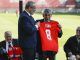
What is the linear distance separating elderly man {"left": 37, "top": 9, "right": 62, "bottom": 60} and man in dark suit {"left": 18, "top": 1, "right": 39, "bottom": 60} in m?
0.44

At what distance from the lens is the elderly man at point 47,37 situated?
7.99 metres

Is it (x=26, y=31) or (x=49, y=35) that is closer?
(x=26, y=31)

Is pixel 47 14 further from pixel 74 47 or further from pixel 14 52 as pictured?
pixel 14 52

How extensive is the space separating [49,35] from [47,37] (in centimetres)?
7

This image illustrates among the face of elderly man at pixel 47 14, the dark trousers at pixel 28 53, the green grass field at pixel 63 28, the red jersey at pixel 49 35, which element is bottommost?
the green grass field at pixel 63 28

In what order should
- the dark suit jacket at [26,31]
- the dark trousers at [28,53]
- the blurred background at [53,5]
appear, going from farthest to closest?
1. the blurred background at [53,5]
2. the dark trousers at [28,53]
3. the dark suit jacket at [26,31]

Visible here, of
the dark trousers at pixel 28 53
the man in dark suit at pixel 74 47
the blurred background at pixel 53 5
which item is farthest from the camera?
the blurred background at pixel 53 5

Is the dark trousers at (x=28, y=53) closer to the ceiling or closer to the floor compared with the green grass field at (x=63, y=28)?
closer to the ceiling

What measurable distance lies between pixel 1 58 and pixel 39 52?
2.93 ft

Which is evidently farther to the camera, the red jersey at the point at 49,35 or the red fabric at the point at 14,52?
the red jersey at the point at 49,35

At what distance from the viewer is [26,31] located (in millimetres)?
7406

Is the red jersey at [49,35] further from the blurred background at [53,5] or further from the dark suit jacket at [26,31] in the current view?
the blurred background at [53,5]

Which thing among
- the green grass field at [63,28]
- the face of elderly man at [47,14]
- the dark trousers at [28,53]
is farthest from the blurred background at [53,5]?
the dark trousers at [28,53]

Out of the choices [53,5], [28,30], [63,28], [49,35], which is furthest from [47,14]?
[53,5]
